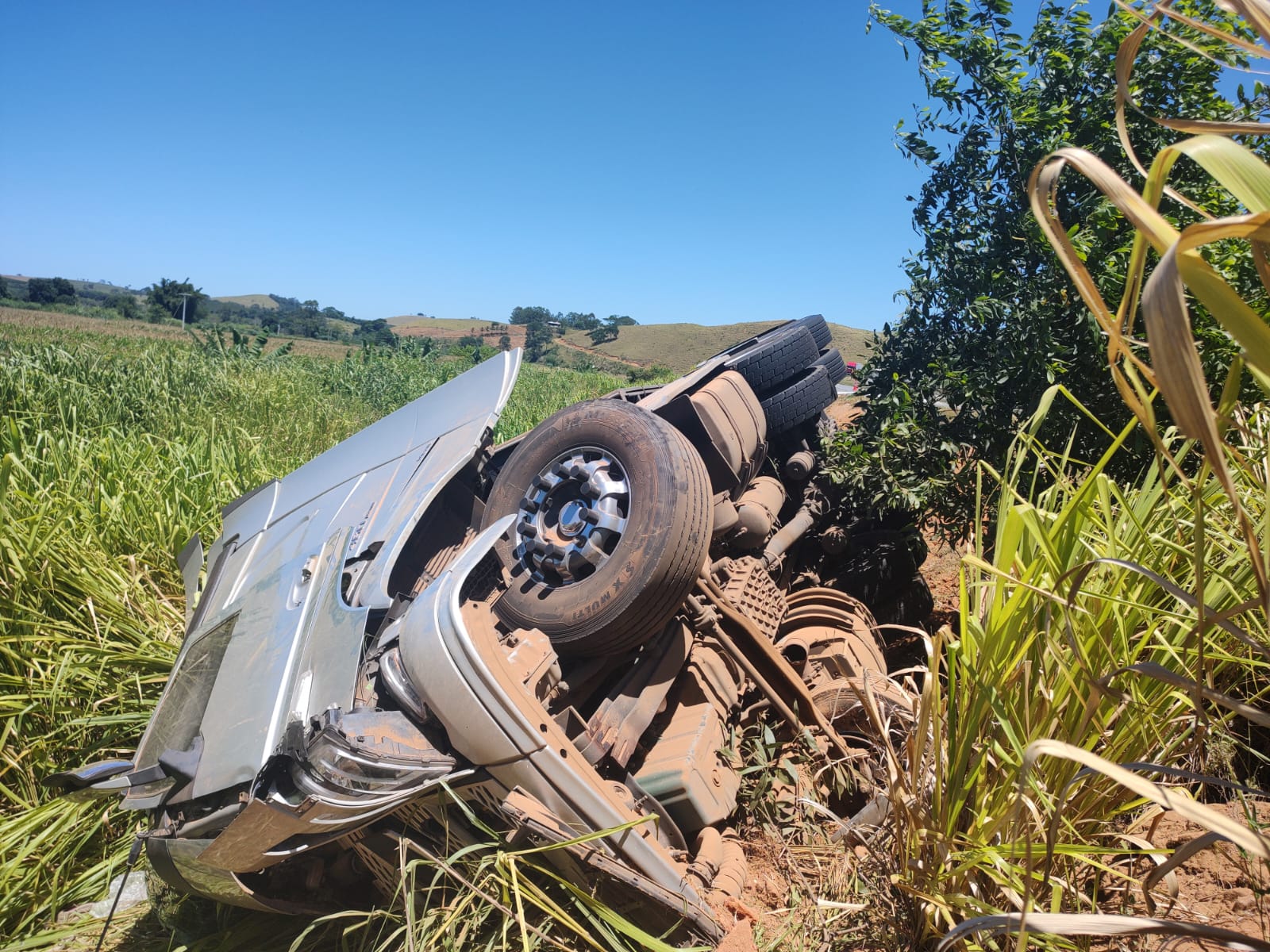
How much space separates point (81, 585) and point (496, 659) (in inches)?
122

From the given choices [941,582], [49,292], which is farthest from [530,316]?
[941,582]

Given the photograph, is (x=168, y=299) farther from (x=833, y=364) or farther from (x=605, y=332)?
(x=833, y=364)

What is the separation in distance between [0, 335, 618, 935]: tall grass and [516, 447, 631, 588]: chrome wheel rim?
2.08 meters

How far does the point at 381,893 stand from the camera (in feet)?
8.91

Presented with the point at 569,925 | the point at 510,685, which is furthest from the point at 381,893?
the point at 510,685

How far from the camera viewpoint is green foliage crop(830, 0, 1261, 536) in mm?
4375

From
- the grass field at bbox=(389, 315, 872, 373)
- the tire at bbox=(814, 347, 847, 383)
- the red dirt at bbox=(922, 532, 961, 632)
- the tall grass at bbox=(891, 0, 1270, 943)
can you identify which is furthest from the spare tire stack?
the grass field at bbox=(389, 315, 872, 373)

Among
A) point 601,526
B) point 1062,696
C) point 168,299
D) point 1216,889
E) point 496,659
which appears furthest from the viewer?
point 168,299

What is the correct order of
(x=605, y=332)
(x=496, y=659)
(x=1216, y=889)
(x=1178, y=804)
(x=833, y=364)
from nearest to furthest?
(x=1178, y=804)
(x=1216, y=889)
(x=496, y=659)
(x=833, y=364)
(x=605, y=332)

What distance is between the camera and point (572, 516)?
140 inches

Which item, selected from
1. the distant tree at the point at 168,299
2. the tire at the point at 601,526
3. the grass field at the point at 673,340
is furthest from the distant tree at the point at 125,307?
the tire at the point at 601,526

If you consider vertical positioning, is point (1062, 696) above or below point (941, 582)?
above

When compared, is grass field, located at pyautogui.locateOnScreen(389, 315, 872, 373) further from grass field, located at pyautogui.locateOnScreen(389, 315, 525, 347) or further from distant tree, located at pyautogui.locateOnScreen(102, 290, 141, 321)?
distant tree, located at pyautogui.locateOnScreen(102, 290, 141, 321)

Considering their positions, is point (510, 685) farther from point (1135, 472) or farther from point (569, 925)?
point (1135, 472)
